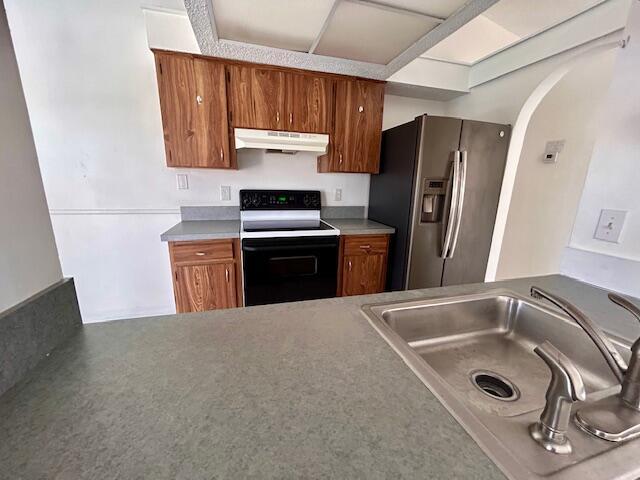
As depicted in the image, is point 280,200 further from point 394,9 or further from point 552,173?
point 552,173

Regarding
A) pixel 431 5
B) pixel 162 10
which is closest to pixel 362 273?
pixel 431 5

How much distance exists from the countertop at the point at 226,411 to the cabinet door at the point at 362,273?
1610 millimetres

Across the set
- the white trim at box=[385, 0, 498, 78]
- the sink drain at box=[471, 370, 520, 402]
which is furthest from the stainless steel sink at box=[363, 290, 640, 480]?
the white trim at box=[385, 0, 498, 78]

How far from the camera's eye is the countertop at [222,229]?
1.92 m

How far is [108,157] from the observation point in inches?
85.6

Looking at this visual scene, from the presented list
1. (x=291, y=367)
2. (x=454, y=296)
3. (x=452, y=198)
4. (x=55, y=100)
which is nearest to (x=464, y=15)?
(x=452, y=198)

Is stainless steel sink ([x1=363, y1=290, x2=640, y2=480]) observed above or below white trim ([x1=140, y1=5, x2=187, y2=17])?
below

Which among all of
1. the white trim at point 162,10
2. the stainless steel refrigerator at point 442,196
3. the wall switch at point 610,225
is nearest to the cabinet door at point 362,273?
the stainless steel refrigerator at point 442,196

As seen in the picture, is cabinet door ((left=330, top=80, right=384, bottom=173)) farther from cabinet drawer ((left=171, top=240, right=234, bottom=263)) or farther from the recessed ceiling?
cabinet drawer ((left=171, top=240, right=234, bottom=263))

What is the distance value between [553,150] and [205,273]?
3142 millimetres

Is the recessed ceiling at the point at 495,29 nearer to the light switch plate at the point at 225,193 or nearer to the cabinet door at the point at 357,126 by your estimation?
the cabinet door at the point at 357,126

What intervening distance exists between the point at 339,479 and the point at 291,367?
0.24 metres

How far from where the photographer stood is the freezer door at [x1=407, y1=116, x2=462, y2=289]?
6.64ft

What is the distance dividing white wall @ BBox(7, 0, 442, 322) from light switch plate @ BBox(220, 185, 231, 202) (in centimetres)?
5
